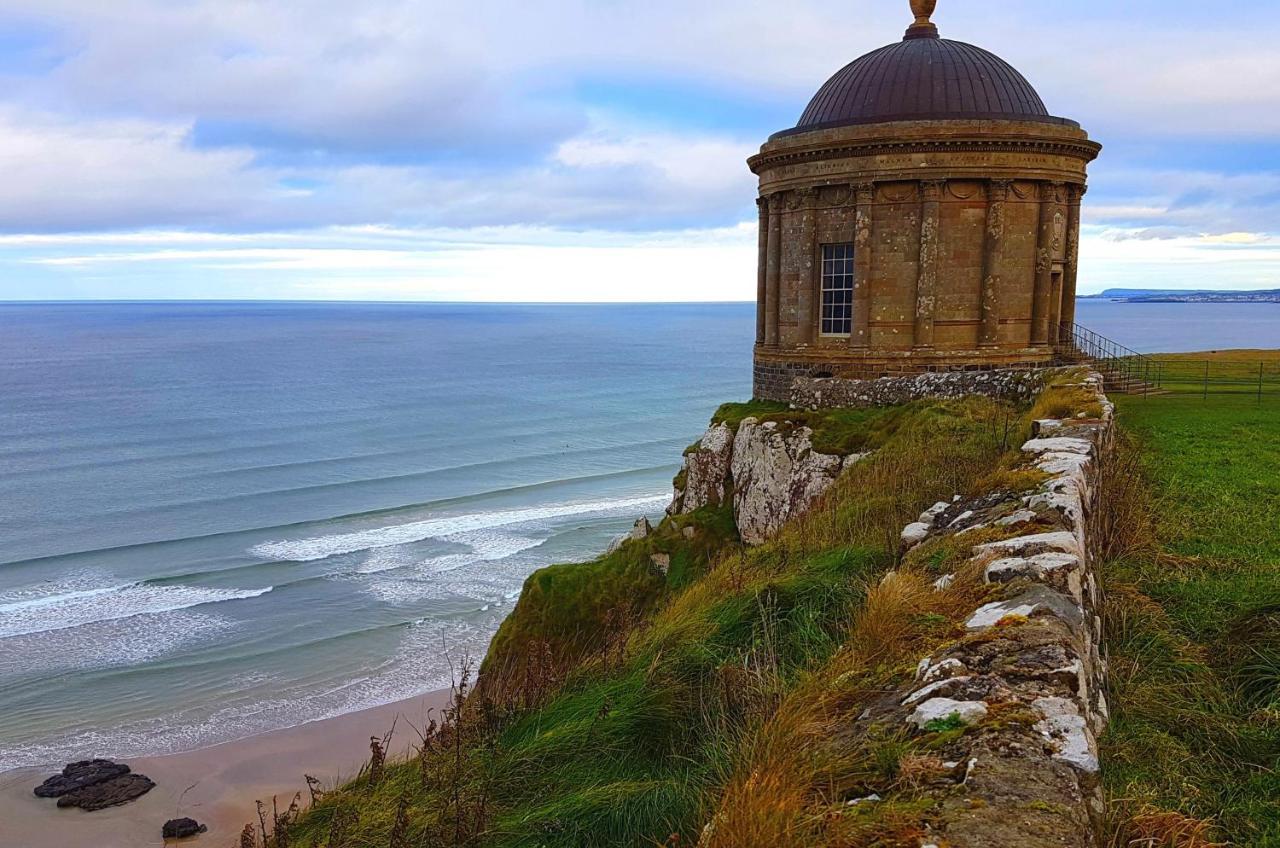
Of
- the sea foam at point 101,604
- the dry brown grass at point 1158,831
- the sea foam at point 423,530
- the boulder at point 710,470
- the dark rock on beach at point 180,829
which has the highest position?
the dry brown grass at point 1158,831

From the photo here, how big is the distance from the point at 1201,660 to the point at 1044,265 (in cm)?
1844

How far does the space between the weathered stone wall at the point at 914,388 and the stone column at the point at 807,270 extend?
258cm

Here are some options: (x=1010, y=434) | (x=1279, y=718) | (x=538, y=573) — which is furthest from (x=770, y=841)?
(x=538, y=573)

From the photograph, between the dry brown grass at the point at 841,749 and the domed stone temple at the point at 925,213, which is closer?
the dry brown grass at the point at 841,749

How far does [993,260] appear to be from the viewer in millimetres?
20875

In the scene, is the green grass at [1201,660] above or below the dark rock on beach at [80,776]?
above

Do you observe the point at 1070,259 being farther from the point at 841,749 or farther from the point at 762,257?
the point at 841,749

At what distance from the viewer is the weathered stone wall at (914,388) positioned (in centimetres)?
1638

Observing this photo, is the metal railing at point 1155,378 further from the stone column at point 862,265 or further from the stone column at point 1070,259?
the stone column at point 862,265

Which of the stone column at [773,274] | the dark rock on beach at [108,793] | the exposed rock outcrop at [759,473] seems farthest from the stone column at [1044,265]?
the dark rock on beach at [108,793]

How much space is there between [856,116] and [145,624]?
24479mm

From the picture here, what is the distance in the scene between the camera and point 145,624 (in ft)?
84.5

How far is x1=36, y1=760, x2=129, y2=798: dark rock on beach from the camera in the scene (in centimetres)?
1739

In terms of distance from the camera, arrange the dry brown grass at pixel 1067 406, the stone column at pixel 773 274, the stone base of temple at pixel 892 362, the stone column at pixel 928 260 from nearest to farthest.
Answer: the dry brown grass at pixel 1067 406 < the stone column at pixel 928 260 < the stone base of temple at pixel 892 362 < the stone column at pixel 773 274
